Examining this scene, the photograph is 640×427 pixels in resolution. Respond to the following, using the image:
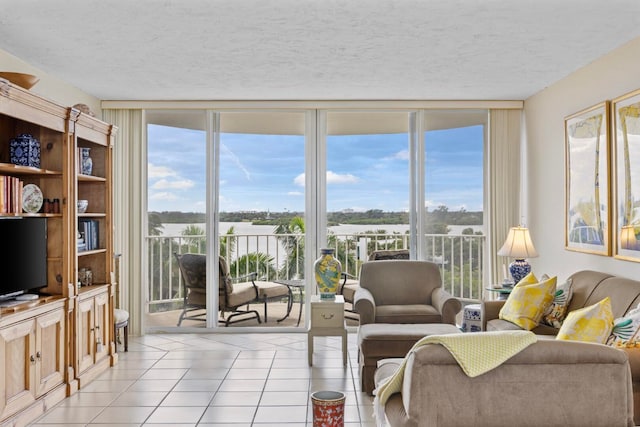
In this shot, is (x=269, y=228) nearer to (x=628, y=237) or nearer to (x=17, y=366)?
(x=17, y=366)

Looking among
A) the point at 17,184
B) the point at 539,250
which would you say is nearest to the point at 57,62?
the point at 17,184

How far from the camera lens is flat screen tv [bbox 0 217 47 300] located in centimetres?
368

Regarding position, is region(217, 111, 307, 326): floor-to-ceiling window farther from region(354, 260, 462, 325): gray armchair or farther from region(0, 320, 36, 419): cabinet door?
region(0, 320, 36, 419): cabinet door

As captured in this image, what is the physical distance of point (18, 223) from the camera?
381 centimetres

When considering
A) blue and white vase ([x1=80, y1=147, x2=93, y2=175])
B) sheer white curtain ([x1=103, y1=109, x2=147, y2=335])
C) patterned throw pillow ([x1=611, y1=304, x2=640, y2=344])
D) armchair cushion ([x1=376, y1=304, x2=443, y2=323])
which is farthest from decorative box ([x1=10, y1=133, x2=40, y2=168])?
patterned throw pillow ([x1=611, y1=304, x2=640, y2=344])

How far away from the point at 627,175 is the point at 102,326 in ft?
14.1

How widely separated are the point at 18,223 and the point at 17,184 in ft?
0.85

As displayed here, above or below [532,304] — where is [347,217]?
above

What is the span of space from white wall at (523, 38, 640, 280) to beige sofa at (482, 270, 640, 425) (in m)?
0.21

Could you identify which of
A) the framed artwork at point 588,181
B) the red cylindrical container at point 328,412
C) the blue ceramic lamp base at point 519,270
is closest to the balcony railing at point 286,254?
the blue ceramic lamp base at point 519,270

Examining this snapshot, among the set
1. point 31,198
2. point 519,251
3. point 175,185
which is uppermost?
point 175,185

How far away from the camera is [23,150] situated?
3.97m

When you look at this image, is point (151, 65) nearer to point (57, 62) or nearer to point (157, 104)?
point (57, 62)

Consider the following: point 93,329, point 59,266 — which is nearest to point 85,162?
point 59,266
